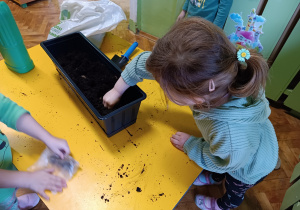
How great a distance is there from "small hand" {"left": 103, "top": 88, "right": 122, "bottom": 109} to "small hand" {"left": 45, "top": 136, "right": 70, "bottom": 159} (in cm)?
16

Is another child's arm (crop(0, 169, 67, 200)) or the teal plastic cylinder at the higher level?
the teal plastic cylinder

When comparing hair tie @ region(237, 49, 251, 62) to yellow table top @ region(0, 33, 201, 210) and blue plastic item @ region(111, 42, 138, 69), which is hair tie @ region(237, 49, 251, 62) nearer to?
yellow table top @ region(0, 33, 201, 210)

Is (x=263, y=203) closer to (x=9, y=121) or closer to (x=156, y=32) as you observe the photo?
(x=9, y=121)

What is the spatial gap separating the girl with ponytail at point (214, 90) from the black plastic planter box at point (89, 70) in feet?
0.16

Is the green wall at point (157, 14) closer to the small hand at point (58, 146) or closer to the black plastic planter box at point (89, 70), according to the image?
the black plastic planter box at point (89, 70)

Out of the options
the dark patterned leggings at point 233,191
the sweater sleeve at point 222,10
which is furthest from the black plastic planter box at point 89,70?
the sweater sleeve at point 222,10

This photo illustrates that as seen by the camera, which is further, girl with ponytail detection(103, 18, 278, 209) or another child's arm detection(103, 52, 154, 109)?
another child's arm detection(103, 52, 154, 109)

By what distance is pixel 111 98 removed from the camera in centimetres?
62

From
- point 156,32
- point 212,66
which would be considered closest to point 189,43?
point 212,66

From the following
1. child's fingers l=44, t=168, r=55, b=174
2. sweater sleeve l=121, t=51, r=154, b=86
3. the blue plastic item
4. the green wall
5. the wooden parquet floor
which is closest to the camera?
child's fingers l=44, t=168, r=55, b=174

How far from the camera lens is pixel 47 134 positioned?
0.54 metres

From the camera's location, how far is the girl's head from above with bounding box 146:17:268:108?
0.40m

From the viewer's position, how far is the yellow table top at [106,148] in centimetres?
49

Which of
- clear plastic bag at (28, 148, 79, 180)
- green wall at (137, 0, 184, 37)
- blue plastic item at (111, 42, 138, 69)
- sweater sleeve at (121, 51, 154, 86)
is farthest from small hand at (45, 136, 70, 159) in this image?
green wall at (137, 0, 184, 37)
